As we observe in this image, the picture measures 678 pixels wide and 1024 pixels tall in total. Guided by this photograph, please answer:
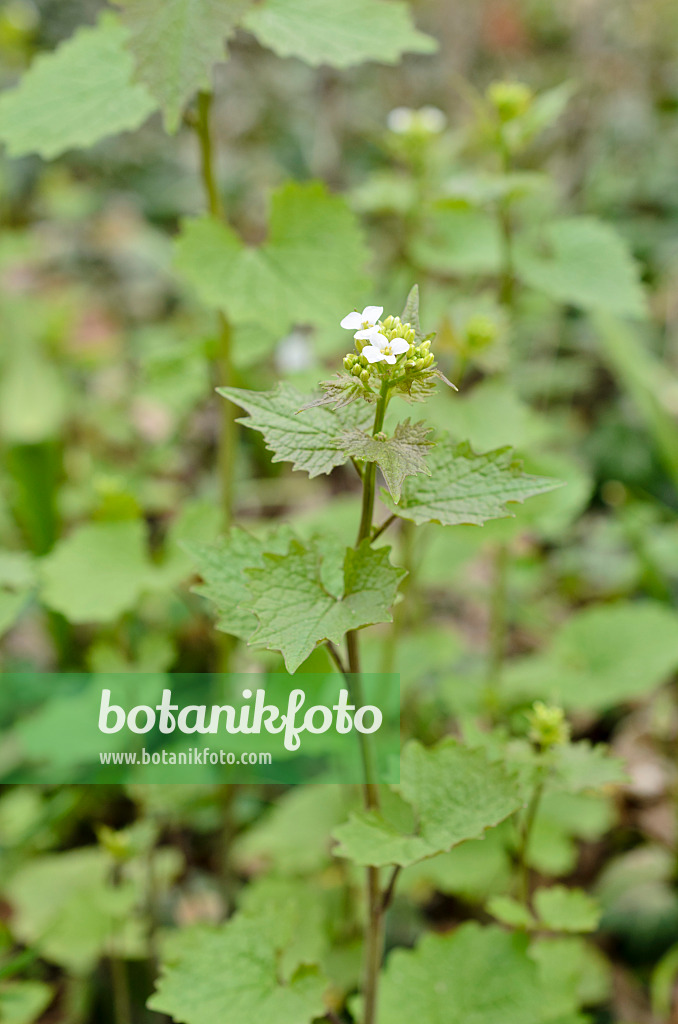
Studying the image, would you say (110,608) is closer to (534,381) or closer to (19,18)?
(534,381)

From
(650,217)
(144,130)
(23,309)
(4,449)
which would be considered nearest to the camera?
(4,449)

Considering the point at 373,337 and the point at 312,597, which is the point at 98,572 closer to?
the point at 312,597

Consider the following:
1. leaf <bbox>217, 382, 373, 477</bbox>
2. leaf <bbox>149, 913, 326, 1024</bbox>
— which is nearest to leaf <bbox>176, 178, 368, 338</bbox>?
leaf <bbox>217, 382, 373, 477</bbox>

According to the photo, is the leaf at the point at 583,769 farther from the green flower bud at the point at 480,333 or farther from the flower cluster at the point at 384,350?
the green flower bud at the point at 480,333

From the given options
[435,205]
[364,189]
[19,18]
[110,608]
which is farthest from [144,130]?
[110,608]

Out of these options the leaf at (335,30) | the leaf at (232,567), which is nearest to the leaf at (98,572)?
the leaf at (232,567)

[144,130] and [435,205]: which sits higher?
[144,130]
